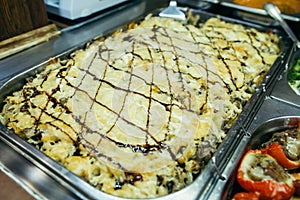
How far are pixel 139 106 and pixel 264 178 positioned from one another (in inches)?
24.4

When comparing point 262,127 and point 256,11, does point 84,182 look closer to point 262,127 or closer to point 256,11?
point 262,127

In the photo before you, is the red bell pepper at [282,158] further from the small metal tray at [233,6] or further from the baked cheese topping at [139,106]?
the small metal tray at [233,6]

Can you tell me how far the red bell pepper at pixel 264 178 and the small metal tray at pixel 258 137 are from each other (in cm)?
3

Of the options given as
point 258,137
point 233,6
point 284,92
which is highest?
point 233,6

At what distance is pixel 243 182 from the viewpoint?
1121 millimetres

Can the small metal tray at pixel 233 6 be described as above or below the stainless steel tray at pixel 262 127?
above

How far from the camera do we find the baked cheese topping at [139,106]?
116 centimetres

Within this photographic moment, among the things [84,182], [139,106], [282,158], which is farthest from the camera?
[139,106]

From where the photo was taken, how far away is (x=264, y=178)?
1.11m

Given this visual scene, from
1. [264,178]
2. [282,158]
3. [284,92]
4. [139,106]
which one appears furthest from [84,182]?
[284,92]

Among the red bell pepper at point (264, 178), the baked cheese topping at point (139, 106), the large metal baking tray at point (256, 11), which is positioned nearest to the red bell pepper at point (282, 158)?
the red bell pepper at point (264, 178)

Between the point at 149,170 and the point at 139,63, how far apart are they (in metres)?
0.74

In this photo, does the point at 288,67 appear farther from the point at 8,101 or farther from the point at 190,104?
the point at 8,101

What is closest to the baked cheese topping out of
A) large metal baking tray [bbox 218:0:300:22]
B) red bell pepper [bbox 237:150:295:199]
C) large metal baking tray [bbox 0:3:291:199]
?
large metal baking tray [bbox 0:3:291:199]
